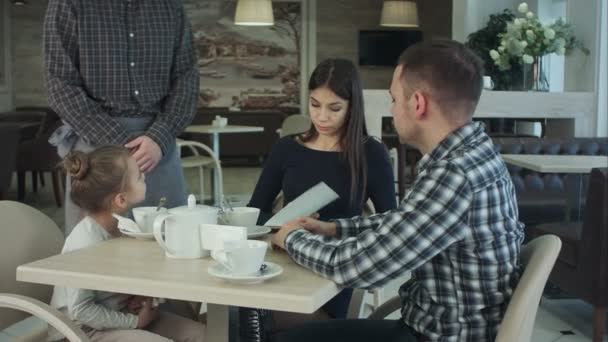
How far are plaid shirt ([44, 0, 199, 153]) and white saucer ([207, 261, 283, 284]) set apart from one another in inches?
42.3

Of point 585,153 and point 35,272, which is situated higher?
point 35,272

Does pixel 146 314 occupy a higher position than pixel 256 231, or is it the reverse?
pixel 256 231

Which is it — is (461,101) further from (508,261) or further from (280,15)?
(280,15)

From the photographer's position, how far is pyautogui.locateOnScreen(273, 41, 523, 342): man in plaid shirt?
157 cm

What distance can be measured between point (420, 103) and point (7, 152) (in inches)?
224

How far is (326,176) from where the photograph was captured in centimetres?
258

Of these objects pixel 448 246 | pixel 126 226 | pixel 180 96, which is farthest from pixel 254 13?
pixel 448 246

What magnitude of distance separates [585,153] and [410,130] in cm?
414

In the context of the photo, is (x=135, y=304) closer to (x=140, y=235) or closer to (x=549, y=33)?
(x=140, y=235)

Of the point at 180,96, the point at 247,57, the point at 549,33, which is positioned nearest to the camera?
the point at 180,96

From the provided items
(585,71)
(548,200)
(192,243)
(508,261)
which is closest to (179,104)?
(192,243)

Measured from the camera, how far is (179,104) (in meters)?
2.72

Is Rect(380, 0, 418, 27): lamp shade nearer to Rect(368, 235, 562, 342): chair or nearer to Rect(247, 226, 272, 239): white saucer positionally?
Rect(247, 226, 272, 239): white saucer

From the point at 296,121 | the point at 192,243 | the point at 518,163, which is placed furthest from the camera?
the point at 296,121
